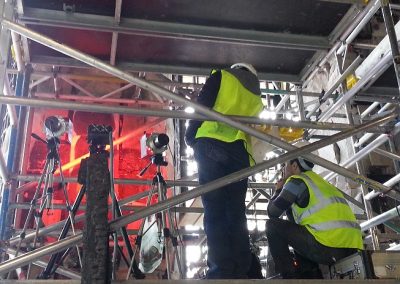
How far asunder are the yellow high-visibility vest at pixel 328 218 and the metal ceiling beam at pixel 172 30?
1.46m

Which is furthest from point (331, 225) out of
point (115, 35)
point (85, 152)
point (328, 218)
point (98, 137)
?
point (85, 152)

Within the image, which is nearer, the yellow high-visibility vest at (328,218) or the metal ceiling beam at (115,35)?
the yellow high-visibility vest at (328,218)

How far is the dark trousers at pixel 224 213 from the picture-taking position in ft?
11.5

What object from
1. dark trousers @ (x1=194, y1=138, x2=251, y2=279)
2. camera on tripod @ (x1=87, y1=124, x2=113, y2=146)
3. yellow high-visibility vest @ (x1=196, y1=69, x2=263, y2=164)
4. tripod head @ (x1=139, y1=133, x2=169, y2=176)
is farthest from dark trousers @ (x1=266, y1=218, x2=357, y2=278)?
camera on tripod @ (x1=87, y1=124, x2=113, y2=146)

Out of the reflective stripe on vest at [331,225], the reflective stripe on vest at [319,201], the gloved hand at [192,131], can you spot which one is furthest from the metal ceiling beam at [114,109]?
the reflective stripe on vest at [331,225]

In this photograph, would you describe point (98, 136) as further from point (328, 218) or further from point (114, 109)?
point (328, 218)

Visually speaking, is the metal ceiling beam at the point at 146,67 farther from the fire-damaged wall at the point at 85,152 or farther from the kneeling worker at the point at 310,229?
the fire-damaged wall at the point at 85,152

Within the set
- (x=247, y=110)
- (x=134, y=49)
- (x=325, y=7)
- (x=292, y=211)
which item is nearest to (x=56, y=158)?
(x=134, y=49)

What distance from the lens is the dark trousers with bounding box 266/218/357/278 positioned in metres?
3.93

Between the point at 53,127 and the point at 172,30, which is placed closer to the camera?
the point at 172,30

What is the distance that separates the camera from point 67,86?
8.35 meters

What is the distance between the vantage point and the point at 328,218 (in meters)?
4.00

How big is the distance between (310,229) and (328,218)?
174mm

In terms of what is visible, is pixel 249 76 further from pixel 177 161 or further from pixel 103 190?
pixel 177 161
